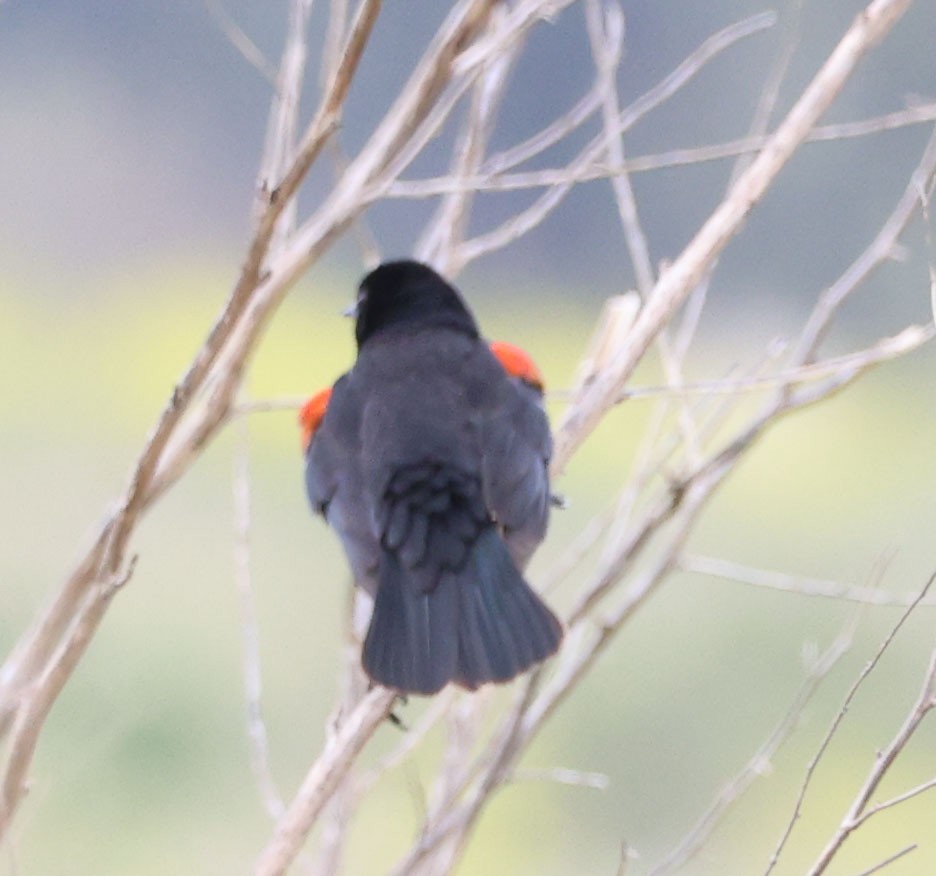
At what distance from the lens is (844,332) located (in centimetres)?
371

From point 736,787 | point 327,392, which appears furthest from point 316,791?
point 327,392

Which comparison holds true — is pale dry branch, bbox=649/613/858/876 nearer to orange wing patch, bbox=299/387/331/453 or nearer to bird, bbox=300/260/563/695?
bird, bbox=300/260/563/695

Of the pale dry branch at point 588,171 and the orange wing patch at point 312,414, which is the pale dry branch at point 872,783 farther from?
the orange wing patch at point 312,414

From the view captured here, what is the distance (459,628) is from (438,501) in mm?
202

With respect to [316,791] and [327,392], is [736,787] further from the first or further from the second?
[327,392]

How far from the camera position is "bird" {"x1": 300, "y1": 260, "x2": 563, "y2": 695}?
5.21 ft

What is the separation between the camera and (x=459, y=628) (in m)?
1.62

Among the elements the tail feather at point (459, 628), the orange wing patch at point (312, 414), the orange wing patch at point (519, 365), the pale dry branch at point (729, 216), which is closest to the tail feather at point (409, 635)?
the tail feather at point (459, 628)

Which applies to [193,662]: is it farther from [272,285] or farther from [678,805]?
[272,285]

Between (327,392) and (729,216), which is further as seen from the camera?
(327,392)

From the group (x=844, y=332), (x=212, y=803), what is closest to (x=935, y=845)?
(x=844, y=332)

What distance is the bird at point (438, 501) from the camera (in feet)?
5.21

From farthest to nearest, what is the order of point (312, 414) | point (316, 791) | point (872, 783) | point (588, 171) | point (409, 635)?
1. point (312, 414)
2. point (409, 635)
3. point (588, 171)
4. point (316, 791)
5. point (872, 783)

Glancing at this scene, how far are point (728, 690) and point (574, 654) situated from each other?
1708mm
